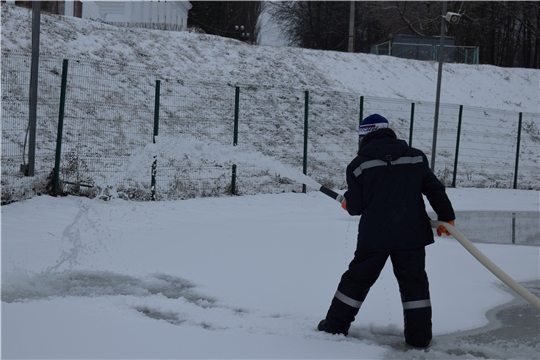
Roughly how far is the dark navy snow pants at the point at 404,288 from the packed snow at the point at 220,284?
0.16 meters

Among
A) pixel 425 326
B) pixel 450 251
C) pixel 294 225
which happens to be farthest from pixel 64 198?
pixel 425 326

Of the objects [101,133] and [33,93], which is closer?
[33,93]

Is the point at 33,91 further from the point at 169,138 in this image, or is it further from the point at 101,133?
the point at 169,138

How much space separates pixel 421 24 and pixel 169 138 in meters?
30.3

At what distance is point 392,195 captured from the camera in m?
4.24

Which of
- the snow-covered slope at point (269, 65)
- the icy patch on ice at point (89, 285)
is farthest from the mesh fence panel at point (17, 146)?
the snow-covered slope at point (269, 65)

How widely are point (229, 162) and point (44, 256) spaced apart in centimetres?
735

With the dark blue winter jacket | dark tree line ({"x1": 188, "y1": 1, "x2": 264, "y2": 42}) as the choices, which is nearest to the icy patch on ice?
the dark blue winter jacket

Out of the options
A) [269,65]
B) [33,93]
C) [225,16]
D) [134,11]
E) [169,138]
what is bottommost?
[169,138]

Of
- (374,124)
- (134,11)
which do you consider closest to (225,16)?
(134,11)

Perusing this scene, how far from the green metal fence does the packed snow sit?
562 millimetres

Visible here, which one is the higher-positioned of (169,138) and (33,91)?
(33,91)

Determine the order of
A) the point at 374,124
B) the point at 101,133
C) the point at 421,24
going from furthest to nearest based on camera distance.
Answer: the point at 421,24, the point at 101,133, the point at 374,124

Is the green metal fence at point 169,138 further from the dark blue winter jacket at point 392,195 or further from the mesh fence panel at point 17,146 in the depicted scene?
the dark blue winter jacket at point 392,195
